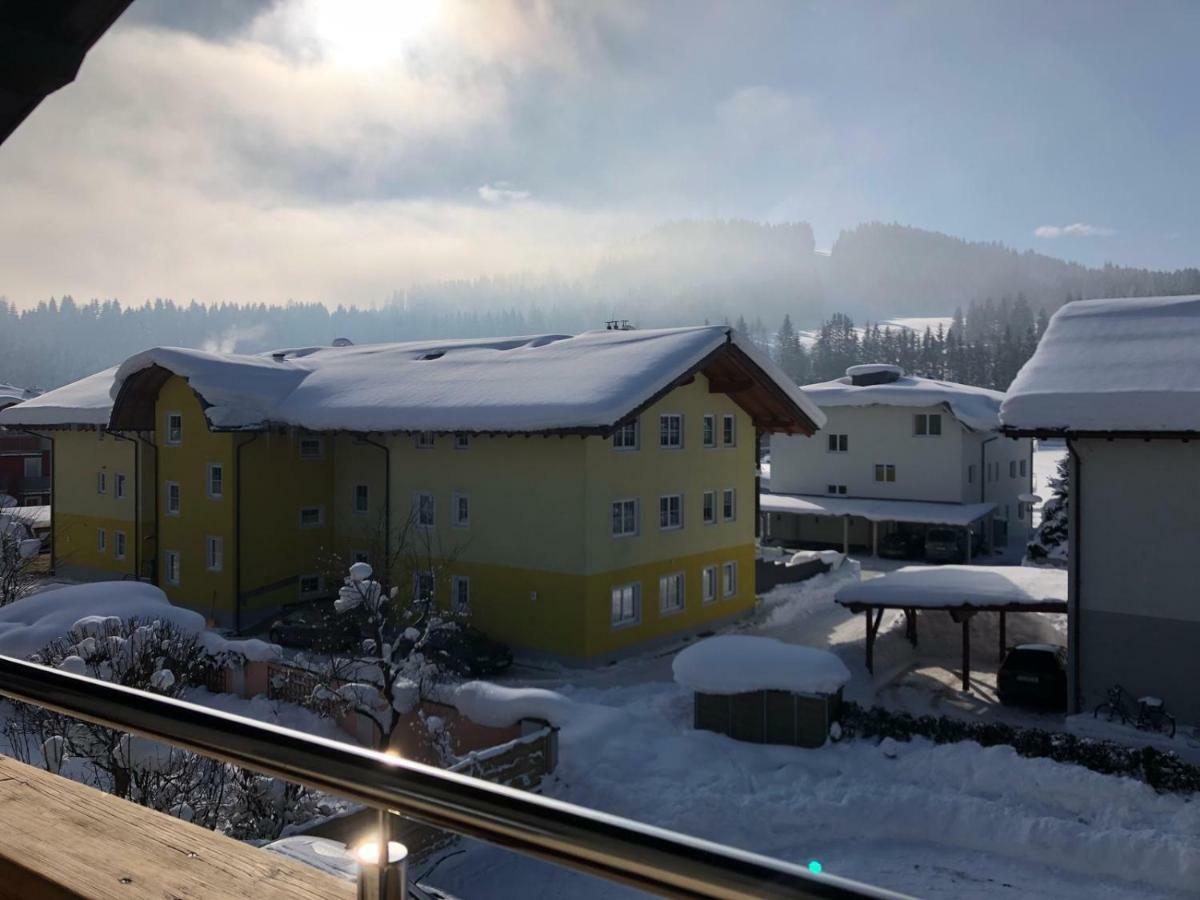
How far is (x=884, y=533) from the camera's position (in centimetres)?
4488

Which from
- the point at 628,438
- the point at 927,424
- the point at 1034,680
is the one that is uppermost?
the point at 927,424

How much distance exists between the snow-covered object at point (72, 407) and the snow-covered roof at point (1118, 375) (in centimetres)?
2935

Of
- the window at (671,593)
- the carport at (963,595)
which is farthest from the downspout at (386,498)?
the carport at (963,595)

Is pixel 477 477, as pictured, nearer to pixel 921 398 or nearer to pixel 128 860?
pixel 128 860

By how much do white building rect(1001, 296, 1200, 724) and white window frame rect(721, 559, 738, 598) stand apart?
12200 millimetres

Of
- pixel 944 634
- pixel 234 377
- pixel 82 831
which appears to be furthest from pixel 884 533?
pixel 82 831

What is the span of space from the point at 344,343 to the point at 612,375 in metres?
24.2

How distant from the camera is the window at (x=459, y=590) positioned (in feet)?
85.5

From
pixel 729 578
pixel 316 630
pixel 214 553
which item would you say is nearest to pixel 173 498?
pixel 214 553

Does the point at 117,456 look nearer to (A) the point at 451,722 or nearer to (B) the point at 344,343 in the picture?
(B) the point at 344,343

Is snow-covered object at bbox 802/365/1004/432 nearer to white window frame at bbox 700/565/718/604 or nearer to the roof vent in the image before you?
the roof vent

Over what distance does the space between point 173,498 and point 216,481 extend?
2.71 meters

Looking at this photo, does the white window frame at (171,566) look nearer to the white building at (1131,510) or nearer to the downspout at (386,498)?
the downspout at (386,498)

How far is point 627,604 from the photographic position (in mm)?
25500
